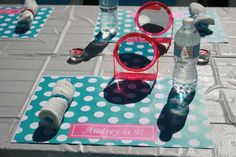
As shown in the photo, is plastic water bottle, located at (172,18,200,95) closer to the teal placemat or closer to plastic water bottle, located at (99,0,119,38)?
the teal placemat

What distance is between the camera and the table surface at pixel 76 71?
3.69ft

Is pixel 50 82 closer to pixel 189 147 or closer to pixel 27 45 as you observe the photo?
pixel 27 45

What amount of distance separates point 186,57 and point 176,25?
564mm

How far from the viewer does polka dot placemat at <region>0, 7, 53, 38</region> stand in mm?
1812

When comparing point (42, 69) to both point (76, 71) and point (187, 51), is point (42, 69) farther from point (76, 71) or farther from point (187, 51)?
point (187, 51)

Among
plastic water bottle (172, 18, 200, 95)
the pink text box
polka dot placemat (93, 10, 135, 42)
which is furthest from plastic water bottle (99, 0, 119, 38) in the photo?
the pink text box

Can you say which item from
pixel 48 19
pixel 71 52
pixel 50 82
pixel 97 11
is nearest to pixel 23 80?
pixel 50 82

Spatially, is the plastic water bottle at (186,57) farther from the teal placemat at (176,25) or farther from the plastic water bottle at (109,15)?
the plastic water bottle at (109,15)

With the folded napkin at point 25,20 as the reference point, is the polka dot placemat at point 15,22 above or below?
below

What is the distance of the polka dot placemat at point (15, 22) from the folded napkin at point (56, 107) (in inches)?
23.3

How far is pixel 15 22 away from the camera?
1913 mm

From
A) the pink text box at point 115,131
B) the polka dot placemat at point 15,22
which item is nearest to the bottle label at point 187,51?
the pink text box at point 115,131

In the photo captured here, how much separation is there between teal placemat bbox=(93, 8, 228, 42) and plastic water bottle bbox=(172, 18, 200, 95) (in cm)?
36

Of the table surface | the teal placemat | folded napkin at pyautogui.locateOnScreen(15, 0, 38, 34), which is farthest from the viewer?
folded napkin at pyautogui.locateOnScreen(15, 0, 38, 34)
